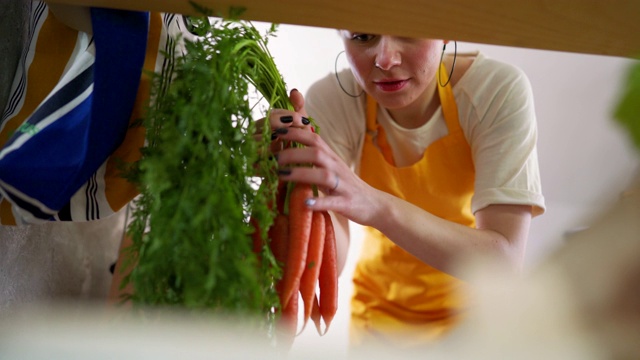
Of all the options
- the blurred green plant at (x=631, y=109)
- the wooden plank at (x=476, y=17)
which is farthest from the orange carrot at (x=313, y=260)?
the blurred green plant at (x=631, y=109)

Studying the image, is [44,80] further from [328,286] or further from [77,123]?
[328,286]

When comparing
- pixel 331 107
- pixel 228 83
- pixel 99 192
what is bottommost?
pixel 99 192

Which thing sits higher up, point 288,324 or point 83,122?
point 83,122

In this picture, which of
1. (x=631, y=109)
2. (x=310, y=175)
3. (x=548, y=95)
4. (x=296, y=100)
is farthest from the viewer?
(x=548, y=95)

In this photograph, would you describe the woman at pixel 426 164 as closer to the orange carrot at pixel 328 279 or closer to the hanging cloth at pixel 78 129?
the orange carrot at pixel 328 279

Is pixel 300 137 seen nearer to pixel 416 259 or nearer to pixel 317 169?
pixel 317 169

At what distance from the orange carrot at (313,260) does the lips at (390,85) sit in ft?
1.13

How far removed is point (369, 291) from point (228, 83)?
837 millimetres

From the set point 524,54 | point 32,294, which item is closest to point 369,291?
point 32,294

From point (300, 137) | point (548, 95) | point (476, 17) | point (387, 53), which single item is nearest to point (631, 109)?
point (476, 17)

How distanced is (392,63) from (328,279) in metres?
0.37

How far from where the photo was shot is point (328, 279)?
90 centimetres

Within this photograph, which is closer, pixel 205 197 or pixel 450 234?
pixel 205 197

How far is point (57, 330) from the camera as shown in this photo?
1.34 feet
